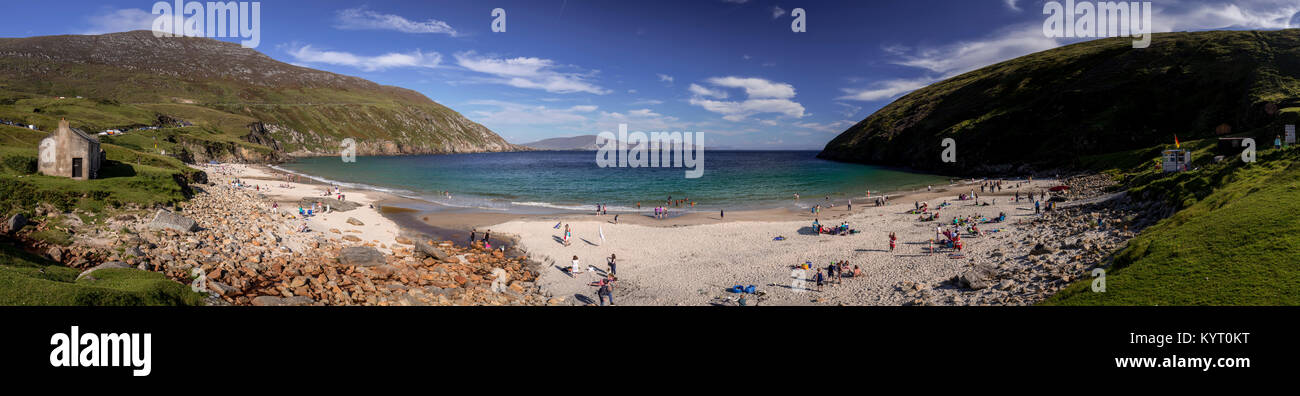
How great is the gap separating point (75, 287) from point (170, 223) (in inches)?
552

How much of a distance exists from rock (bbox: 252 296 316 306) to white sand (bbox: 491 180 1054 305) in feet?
29.5

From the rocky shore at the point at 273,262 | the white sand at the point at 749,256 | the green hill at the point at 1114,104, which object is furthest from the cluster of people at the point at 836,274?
the green hill at the point at 1114,104

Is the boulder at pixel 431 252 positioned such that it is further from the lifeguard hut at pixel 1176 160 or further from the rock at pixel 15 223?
the lifeguard hut at pixel 1176 160

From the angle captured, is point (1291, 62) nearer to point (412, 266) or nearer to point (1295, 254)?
point (1295, 254)

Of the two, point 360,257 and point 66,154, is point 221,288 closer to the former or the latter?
point 360,257

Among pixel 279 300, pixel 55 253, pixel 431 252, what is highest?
pixel 55 253

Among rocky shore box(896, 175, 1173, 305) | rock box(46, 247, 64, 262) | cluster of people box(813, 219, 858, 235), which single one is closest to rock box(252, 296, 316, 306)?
rock box(46, 247, 64, 262)

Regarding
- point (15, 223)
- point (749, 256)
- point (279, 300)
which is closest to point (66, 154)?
point (15, 223)

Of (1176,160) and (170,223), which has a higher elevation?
(1176,160)

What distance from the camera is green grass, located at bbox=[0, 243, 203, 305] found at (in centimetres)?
878

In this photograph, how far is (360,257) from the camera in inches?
824

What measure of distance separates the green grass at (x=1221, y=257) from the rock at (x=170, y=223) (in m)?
33.9
